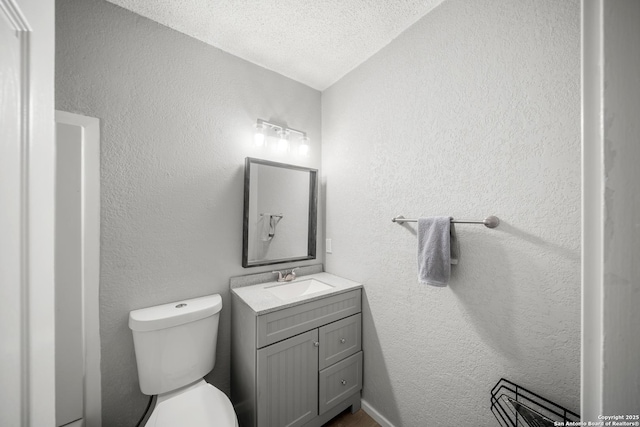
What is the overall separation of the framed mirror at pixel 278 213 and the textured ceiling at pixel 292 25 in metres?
0.74

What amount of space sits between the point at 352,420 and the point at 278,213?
1.47m

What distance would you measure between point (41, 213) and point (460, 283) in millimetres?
1436

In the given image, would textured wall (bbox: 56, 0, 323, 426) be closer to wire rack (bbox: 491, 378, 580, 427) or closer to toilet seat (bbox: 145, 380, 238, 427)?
toilet seat (bbox: 145, 380, 238, 427)

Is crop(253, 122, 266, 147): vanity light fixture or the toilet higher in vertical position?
crop(253, 122, 266, 147): vanity light fixture

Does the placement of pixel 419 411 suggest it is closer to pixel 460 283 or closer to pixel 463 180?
pixel 460 283

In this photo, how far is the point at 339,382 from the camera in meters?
1.46

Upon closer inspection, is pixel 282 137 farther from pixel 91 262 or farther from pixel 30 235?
pixel 30 235

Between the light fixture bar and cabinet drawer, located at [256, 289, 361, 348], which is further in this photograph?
the light fixture bar

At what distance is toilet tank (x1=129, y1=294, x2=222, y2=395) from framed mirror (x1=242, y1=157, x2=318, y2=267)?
42 centimetres

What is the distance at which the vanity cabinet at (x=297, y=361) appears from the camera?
3.86 feet

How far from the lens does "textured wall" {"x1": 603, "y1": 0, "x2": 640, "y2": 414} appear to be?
0.31 meters

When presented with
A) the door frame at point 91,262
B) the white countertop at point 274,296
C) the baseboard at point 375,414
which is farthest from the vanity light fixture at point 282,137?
the baseboard at point 375,414

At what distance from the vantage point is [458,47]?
44.1 inches

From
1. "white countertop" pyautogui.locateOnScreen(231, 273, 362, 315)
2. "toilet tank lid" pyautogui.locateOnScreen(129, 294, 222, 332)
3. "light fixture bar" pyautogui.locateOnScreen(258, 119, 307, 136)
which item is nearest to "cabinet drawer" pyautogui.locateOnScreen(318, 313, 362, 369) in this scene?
"white countertop" pyautogui.locateOnScreen(231, 273, 362, 315)
